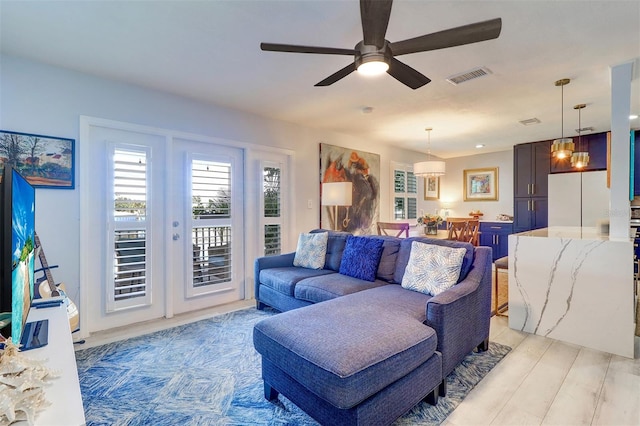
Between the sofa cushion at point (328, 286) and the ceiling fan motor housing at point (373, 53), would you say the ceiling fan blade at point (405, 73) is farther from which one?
the sofa cushion at point (328, 286)

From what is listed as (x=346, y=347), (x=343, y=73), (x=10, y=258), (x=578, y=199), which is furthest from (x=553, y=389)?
(x=578, y=199)

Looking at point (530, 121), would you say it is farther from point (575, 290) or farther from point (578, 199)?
point (575, 290)

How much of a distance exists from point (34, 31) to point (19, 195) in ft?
5.81

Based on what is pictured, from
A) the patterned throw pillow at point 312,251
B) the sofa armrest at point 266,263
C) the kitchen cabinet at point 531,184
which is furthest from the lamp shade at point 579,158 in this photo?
the sofa armrest at point 266,263

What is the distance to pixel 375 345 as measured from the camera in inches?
57.7

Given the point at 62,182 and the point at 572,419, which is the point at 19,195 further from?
the point at 572,419

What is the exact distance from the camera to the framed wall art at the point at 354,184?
185 inches

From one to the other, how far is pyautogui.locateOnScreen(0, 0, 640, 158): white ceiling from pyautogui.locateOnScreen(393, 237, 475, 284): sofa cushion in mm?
1516

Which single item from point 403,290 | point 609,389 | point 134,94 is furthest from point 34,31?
point 609,389

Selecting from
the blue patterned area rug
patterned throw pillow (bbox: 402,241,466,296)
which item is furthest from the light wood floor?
patterned throw pillow (bbox: 402,241,466,296)

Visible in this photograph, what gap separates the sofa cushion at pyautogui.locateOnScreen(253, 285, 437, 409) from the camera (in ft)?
4.35

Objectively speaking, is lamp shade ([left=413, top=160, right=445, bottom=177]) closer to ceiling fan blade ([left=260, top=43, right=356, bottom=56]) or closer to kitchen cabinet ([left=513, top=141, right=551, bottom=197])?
kitchen cabinet ([left=513, top=141, right=551, bottom=197])

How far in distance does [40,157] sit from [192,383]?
7.33 feet

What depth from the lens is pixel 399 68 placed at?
189 centimetres
